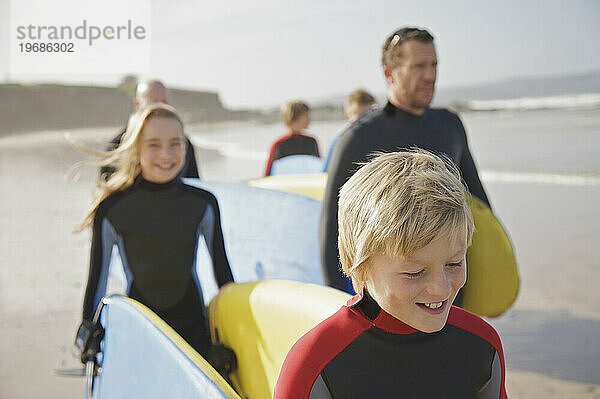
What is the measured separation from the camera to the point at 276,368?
1886 mm

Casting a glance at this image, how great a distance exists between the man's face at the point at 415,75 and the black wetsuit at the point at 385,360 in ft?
4.06

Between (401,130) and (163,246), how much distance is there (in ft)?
2.93

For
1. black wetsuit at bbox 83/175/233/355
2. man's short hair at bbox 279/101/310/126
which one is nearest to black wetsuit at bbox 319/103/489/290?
black wetsuit at bbox 83/175/233/355

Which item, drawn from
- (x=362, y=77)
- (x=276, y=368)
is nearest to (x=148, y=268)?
(x=276, y=368)

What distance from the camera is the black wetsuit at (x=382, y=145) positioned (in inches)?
81.6

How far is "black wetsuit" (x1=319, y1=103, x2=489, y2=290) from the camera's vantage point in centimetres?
207

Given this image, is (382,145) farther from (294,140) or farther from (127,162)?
(294,140)

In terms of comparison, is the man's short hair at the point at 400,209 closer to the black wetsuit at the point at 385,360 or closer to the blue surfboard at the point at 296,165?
the black wetsuit at the point at 385,360

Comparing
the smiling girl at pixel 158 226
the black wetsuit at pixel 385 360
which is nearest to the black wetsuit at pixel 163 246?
the smiling girl at pixel 158 226

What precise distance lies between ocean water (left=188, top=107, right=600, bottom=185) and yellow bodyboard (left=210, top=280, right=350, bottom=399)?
7394 millimetres

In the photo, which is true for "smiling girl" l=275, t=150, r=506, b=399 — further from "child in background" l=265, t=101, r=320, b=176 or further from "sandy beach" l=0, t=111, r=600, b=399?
"child in background" l=265, t=101, r=320, b=176

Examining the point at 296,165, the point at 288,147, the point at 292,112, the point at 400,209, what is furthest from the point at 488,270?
the point at 292,112

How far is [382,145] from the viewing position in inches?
85.6

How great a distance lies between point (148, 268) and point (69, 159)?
401 inches
